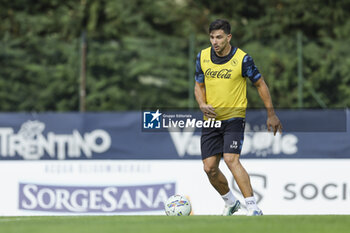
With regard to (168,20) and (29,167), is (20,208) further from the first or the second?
(168,20)

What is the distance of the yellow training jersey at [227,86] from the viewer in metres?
8.86

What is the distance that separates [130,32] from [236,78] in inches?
603

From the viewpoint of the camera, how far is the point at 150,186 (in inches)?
499

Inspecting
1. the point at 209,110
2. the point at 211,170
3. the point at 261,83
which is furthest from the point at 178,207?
the point at 261,83

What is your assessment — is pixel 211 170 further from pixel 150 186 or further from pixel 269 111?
pixel 150 186

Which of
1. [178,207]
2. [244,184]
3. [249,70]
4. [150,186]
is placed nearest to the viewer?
[244,184]

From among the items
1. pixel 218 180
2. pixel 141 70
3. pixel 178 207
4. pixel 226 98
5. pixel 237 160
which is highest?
pixel 141 70
